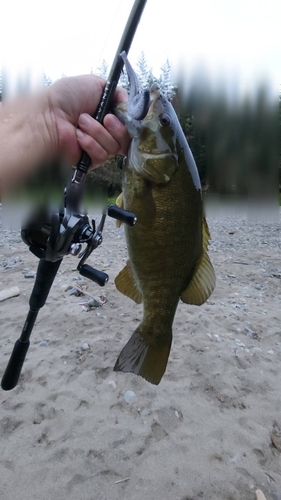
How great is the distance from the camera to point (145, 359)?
6.11ft


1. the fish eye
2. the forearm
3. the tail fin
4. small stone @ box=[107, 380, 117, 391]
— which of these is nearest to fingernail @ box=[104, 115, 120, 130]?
the fish eye

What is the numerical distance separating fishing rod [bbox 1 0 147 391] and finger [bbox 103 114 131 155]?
52mm

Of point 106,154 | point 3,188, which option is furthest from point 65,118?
point 3,188

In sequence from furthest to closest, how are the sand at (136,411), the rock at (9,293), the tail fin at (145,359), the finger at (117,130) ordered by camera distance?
1. the rock at (9,293)
2. the sand at (136,411)
3. the tail fin at (145,359)
4. the finger at (117,130)

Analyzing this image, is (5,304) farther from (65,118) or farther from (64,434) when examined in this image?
(65,118)

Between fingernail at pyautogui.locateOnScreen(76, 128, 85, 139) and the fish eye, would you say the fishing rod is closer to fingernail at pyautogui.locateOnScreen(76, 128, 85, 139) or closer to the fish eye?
fingernail at pyautogui.locateOnScreen(76, 128, 85, 139)

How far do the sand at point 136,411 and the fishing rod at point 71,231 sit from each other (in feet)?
2.90

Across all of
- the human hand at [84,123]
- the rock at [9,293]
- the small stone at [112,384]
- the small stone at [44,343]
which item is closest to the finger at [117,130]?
the human hand at [84,123]

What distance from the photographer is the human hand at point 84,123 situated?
1.76 meters

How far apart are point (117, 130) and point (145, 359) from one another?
3.55 ft

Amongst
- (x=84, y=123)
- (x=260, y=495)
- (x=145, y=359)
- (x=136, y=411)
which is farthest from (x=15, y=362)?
(x=260, y=495)

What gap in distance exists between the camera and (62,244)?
1.51 meters

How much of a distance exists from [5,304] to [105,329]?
55.6 inches

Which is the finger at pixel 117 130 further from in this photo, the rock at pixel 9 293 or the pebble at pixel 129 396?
the rock at pixel 9 293
